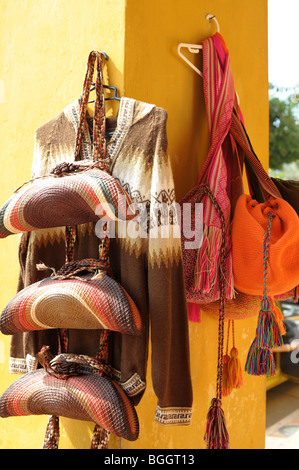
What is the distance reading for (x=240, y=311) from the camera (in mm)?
1301

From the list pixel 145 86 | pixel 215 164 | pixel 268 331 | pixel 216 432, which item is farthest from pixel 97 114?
pixel 216 432

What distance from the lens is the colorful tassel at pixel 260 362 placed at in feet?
3.82

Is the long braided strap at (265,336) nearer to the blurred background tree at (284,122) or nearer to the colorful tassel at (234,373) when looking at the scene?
the colorful tassel at (234,373)

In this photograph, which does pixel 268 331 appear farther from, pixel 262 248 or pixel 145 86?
pixel 145 86

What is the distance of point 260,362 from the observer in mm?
1168

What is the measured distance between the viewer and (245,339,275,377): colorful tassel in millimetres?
1163

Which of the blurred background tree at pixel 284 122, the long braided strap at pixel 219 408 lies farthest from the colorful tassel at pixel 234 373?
the blurred background tree at pixel 284 122

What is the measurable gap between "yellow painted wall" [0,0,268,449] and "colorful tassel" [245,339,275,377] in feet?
0.77

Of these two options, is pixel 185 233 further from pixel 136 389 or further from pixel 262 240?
pixel 136 389

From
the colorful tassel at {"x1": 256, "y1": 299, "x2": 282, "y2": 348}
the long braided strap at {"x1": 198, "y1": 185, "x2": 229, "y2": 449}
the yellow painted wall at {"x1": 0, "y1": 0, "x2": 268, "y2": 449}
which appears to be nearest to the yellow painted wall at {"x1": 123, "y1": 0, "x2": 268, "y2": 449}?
the yellow painted wall at {"x1": 0, "y1": 0, "x2": 268, "y2": 449}

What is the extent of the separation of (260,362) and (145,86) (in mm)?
732

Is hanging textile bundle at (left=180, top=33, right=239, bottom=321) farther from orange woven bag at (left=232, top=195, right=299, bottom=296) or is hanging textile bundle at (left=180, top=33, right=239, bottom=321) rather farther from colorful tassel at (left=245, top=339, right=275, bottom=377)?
colorful tassel at (left=245, top=339, right=275, bottom=377)

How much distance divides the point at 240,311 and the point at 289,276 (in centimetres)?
19

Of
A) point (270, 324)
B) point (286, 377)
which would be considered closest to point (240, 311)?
point (270, 324)
